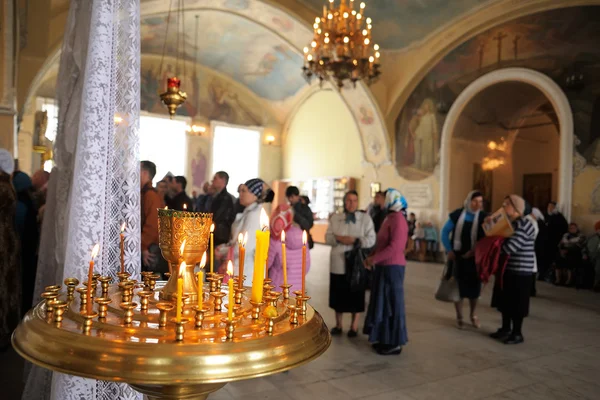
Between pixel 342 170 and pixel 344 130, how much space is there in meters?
1.62

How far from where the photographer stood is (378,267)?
182 inches

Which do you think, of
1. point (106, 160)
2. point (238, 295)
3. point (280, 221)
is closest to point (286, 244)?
point (280, 221)

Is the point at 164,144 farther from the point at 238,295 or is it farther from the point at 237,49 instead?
the point at 238,295

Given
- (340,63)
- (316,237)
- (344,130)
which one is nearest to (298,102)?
(344,130)

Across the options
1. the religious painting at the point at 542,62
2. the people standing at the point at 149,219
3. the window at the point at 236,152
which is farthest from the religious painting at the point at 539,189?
the people standing at the point at 149,219

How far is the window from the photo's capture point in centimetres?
2005

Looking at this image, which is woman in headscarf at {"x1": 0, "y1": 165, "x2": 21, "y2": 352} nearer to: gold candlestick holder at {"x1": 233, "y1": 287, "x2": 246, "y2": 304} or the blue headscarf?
gold candlestick holder at {"x1": 233, "y1": 287, "x2": 246, "y2": 304}

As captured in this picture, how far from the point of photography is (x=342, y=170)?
701 inches

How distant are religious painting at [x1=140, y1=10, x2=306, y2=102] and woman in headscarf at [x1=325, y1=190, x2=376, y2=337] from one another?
30.7ft

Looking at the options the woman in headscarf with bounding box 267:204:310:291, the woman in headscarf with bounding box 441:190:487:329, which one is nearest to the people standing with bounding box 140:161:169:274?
the woman in headscarf with bounding box 267:204:310:291

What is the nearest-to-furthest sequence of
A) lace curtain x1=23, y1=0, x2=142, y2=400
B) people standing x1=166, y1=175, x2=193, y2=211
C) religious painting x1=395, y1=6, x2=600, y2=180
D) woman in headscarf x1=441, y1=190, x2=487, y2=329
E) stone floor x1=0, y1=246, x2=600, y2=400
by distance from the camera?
lace curtain x1=23, y1=0, x2=142, y2=400 → stone floor x1=0, y1=246, x2=600, y2=400 → people standing x1=166, y1=175, x2=193, y2=211 → woman in headscarf x1=441, y1=190, x2=487, y2=329 → religious painting x1=395, y1=6, x2=600, y2=180

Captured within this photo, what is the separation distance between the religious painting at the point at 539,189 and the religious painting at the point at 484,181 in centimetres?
495

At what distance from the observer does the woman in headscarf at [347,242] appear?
16.1ft

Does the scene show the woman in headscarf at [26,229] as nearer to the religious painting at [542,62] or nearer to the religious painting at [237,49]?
the religious painting at [237,49]
